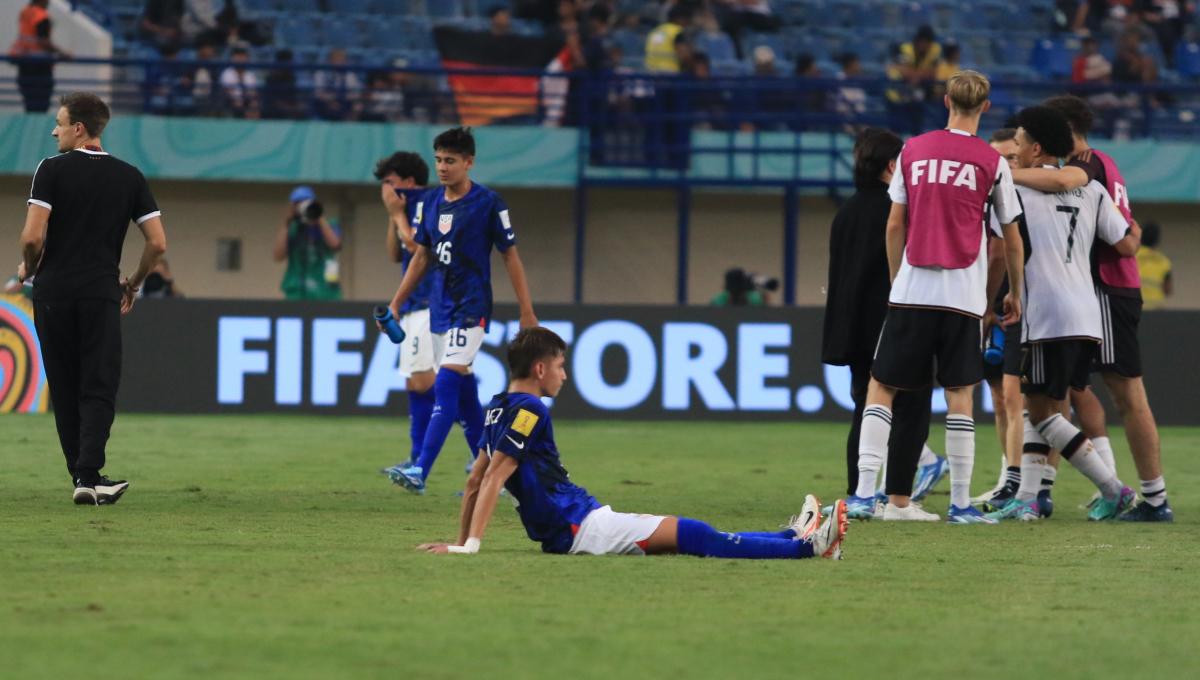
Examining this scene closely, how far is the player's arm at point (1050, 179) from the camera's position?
9.16 m

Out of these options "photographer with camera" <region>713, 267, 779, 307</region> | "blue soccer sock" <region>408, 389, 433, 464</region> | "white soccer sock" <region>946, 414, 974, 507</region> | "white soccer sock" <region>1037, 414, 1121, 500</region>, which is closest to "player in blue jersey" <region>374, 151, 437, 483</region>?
"blue soccer sock" <region>408, 389, 433, 464</region>

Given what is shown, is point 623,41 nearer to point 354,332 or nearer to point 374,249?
point 374,249

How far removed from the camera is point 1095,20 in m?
27.4

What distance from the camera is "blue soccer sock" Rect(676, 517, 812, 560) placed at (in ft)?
23.9

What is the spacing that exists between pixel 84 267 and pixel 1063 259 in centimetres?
485

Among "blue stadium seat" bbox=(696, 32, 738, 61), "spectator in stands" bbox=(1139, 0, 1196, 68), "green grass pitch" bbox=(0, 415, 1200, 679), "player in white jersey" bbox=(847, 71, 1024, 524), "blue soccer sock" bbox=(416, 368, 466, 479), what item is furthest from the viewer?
"spectator in stands" bbox=(1139, 0, 1196, 68)

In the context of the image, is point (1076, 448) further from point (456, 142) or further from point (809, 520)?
point (456, 142)

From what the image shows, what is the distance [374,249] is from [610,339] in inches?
275

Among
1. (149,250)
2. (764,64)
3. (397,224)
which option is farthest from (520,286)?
(764,64)

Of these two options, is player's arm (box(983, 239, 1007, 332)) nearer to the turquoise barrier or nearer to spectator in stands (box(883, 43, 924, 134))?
spectator in stands (box(883, 43, 924, 134))

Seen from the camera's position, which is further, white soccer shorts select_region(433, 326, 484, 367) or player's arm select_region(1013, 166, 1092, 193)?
white soccer shorts select_region(433, 326, 484, 367)

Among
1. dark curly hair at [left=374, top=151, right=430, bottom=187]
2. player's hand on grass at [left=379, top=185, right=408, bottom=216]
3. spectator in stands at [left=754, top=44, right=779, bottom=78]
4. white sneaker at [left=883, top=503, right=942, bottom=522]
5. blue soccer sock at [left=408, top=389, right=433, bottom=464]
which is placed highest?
spectator in stands at [left=754, top=44, right=779, bottom=78]

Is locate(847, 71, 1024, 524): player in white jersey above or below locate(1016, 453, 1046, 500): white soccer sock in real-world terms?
above

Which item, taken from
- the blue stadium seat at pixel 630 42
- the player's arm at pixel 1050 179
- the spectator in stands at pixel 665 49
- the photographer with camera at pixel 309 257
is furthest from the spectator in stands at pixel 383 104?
the player's arm at pixel 1050 179
